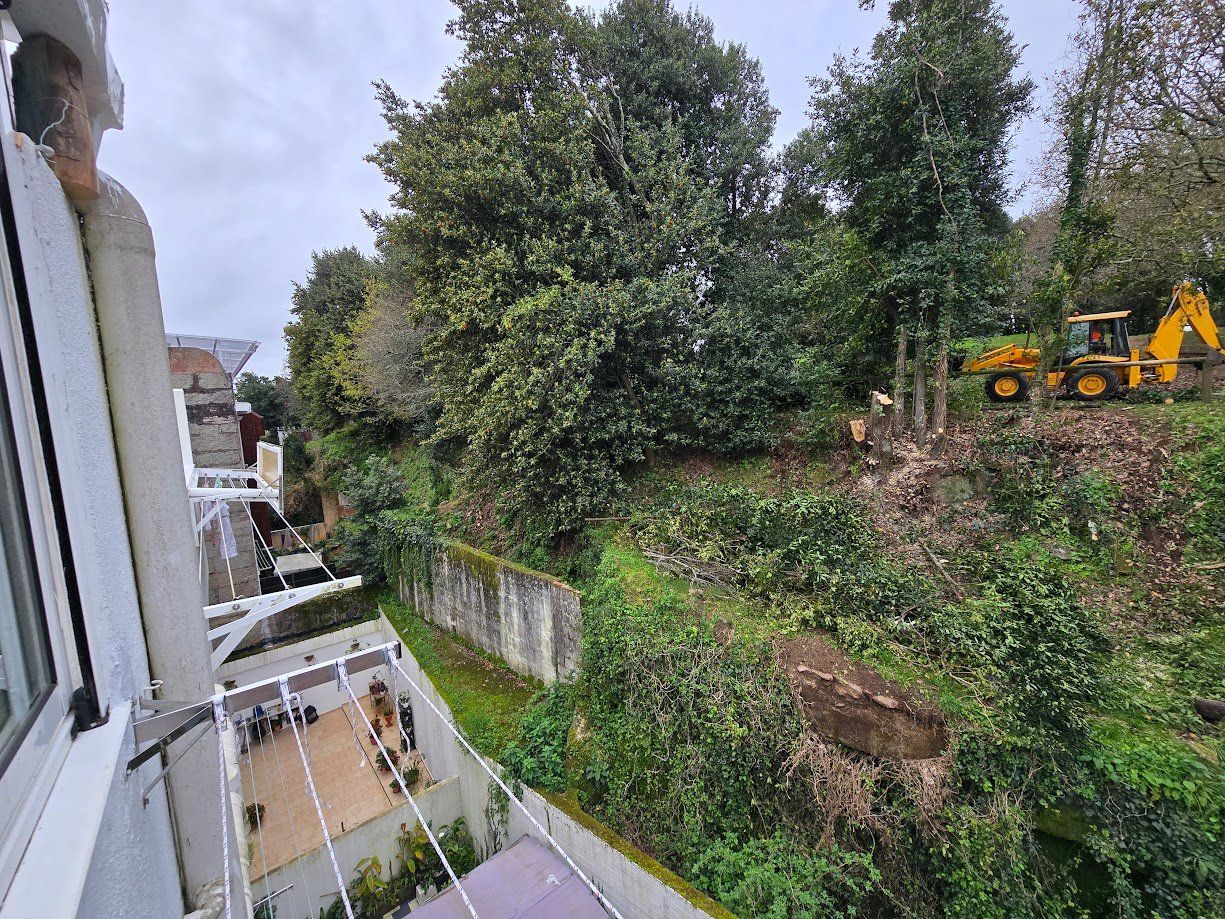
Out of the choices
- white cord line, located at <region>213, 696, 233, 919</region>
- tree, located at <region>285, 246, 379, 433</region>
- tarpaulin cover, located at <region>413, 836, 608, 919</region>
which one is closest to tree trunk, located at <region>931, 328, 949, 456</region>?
tarpaulin cover, located at <region>413, 836, 608, 919</region>

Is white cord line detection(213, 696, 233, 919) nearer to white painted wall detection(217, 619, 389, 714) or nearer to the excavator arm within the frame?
white painted wall detection(217, 619, 389, 714)

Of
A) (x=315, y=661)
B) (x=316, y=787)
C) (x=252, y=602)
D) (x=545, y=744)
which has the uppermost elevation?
(x=252, y=602)

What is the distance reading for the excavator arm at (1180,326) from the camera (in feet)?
20.7

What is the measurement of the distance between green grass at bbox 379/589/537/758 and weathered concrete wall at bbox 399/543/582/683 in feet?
0.76

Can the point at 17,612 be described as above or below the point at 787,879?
above

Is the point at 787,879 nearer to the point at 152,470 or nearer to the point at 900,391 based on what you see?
the point at 152,470

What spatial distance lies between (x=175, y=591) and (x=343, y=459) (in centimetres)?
1695

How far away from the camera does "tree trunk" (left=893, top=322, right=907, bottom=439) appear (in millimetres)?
6488

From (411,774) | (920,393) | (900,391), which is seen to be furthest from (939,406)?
(411,774)

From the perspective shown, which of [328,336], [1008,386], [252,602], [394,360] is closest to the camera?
[252,602]

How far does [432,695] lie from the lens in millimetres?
8039

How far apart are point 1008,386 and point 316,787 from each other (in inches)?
532

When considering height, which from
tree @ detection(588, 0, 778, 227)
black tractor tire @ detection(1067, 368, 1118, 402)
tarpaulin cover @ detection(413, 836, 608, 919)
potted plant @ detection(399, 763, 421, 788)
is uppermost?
tree @ detection(588, 0, 778, 227)

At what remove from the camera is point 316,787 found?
845 centimetres
